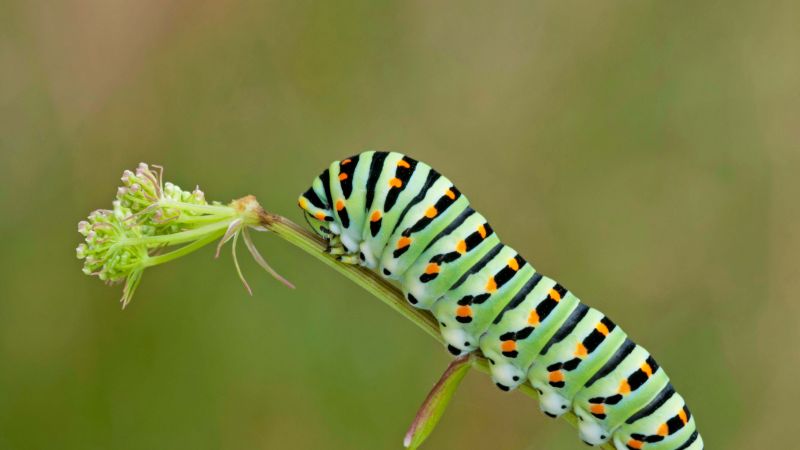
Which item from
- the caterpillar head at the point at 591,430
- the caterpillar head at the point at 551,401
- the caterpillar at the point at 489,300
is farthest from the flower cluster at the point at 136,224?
the caterpillar head at the point at 591,430

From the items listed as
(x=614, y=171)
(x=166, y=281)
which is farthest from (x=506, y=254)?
(x=614, y=171)

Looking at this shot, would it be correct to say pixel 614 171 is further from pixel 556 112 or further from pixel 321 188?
pixel 321 188

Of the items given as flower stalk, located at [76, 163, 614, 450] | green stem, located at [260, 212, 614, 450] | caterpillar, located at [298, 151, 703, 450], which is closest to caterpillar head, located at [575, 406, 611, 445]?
caterpillar, located at [298, 151, 703, 450]

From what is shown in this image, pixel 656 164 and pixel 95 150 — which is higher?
pixel 656 164

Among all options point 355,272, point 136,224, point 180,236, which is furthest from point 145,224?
point 355,272

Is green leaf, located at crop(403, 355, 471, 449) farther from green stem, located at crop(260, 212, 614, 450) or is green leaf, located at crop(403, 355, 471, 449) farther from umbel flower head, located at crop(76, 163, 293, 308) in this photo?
umbel flower head, located at crop(76, 163, 293, 308)
